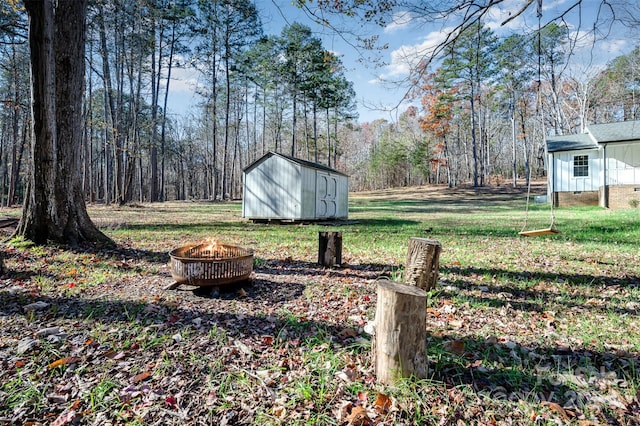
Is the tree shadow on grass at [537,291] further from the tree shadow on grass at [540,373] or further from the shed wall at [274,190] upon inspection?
the shed wall at [274,190]

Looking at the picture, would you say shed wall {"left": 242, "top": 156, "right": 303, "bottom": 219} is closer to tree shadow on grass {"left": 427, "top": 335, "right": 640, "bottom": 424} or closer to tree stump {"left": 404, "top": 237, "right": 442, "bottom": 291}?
tree stump {"left": 404, "top": 237, "right": 442, "bottom": 291}

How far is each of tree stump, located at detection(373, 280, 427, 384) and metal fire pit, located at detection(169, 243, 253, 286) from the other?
2.25 metres

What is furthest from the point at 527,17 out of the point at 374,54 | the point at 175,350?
the point at 175,350

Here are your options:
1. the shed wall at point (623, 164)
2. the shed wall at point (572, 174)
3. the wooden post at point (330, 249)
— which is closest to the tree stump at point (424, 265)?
the wooden post at point (330, 249)

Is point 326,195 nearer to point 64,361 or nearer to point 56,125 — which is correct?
point 56,125

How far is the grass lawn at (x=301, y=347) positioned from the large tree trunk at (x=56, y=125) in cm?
83

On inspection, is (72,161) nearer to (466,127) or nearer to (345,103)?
(345,103)

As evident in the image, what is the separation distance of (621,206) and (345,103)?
2409 cm

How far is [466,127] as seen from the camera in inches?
1617

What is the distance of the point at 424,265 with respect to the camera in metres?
4.16

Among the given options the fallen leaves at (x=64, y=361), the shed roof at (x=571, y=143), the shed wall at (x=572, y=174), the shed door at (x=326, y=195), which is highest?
the shed roof at (x=571, y=143)

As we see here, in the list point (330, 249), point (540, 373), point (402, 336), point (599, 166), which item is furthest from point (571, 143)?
point (402, 336)

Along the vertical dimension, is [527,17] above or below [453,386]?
above

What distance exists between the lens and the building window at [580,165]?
1916 cm
